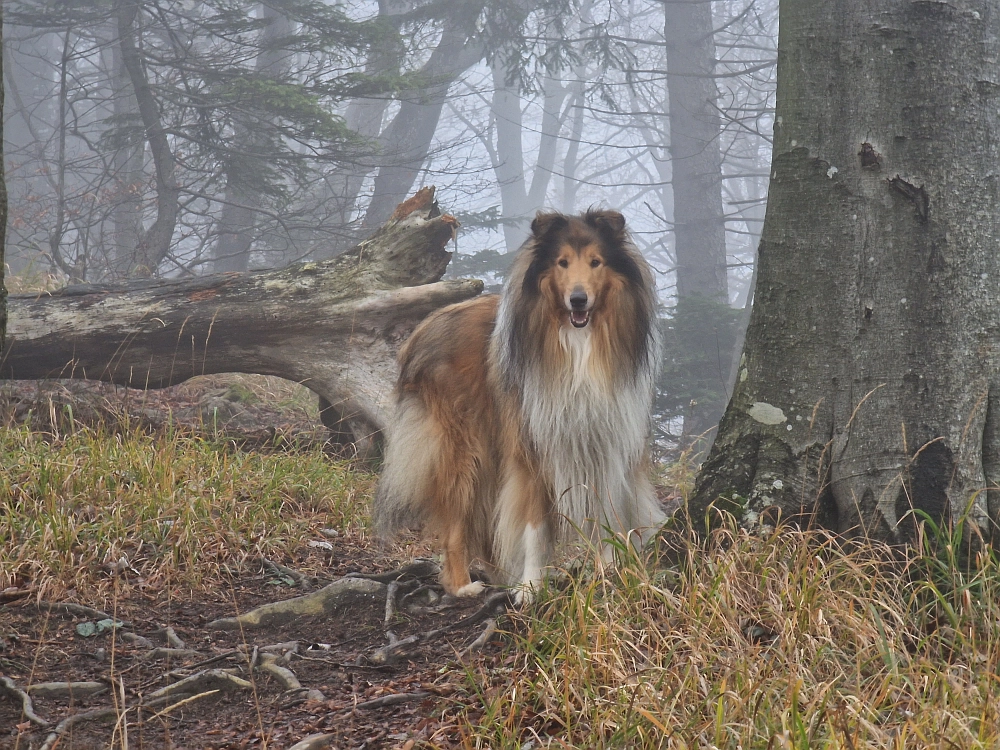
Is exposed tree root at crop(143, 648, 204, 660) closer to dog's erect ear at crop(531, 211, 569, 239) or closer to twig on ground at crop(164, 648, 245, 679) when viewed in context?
twig on ground at crop(164, 648, 245, 679)

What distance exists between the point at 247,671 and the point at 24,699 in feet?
2.42

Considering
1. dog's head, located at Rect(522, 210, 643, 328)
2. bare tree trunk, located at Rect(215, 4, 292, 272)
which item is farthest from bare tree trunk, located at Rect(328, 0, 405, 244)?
dog's head, located at Rect(522, 210, 643, 328)

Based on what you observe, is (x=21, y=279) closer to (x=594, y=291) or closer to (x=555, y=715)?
(x=594, y=291)

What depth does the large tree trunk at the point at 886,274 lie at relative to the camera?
3.22 m

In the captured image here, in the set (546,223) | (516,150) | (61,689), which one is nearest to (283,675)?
(61,689)

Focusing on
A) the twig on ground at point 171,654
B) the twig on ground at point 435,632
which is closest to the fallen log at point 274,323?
the twig on ground at point 435,632

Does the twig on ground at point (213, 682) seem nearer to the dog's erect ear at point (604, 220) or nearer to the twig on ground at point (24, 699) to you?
the twig on ground at point (24, 699)

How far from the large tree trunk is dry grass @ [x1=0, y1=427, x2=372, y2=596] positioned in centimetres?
249

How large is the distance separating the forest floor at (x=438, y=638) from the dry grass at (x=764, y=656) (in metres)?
0.01

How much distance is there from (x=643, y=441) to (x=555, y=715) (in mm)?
1806

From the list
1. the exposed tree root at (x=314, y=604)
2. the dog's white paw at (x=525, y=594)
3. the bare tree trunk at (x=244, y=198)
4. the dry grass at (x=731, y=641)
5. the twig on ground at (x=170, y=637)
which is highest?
the bare tree trunk at (x=244, y=198)

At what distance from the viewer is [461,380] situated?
174 inches

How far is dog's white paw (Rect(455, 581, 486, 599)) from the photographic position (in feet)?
13.8

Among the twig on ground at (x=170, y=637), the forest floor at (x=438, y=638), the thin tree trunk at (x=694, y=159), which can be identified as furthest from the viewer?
the thin tree trunk at (x=694, y=159)
